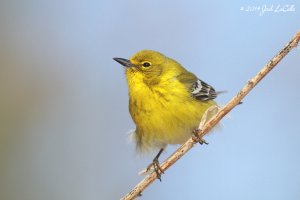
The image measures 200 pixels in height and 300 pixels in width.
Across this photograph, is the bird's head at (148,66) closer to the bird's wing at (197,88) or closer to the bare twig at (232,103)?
the bird's wing at (197,88)

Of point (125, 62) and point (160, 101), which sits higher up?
point (125, 62)

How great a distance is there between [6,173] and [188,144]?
102 inches

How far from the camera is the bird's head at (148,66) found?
421 cm

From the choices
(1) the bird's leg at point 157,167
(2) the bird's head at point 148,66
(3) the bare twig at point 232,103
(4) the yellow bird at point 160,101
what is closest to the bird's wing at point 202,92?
(4) the yellow bird at point 160,101

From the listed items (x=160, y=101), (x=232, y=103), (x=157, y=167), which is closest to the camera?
(x=232, y=103)

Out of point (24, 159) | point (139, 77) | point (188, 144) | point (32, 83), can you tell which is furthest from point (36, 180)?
point (188, 144)

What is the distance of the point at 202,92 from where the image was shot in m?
4.45

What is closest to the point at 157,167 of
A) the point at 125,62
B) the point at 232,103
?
the point at 232,103

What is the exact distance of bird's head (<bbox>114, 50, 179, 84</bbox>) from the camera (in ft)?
13.8

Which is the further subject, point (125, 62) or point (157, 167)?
point (125, 62)

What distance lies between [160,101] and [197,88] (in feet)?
1.77

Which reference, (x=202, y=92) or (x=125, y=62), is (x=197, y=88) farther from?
(x=125, y=62)

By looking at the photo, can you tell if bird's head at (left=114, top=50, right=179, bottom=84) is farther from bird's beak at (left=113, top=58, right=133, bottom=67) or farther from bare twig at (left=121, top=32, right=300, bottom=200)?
bare twig at (left=121, top=32, right=300, bottom=200)

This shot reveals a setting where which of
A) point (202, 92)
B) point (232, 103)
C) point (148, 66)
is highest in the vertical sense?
point (232, 103)
